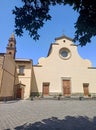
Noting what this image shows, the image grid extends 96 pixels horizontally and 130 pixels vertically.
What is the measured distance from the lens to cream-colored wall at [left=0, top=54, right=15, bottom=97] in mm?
21047

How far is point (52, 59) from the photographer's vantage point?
29391mm

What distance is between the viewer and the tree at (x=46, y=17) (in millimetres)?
5957

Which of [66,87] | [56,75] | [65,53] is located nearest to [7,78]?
[56,75]

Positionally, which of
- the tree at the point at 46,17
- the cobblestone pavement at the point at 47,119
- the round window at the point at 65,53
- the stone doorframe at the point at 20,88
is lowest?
the cobblestone pavement at the point at 47,119

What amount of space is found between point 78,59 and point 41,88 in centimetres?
896

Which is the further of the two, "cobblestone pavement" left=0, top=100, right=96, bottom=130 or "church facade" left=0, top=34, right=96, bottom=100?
"church facade" left=0, top=34, right=96, bottom=100

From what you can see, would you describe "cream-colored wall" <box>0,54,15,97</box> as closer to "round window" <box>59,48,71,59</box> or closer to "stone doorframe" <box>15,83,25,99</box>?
"stone doorframe" <box>15,83,25,99</box>

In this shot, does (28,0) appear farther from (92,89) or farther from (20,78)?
(92,89)

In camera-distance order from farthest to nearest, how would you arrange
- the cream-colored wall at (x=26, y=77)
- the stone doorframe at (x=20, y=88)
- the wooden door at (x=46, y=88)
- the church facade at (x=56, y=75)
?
the wooden door at (x=46, y=88) → the church facade at (x=56, y=75) → the stone doorframe at (x=20, y=88) → the cream-colored wall at (x=26, y=77)

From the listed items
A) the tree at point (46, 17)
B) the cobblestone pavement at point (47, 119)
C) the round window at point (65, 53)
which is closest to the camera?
the tree at point (46, 17)

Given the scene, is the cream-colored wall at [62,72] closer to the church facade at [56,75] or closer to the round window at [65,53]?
the church facade at [56,75]

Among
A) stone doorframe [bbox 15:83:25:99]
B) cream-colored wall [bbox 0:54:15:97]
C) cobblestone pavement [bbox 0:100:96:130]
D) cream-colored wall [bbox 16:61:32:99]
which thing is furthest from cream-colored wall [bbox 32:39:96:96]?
cobblestone pavement [bbox 0:100:96:130]

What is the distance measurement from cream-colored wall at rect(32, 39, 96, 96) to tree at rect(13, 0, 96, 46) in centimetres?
2192

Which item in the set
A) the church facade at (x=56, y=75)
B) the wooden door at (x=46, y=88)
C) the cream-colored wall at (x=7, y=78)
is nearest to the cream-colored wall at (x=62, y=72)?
the church facade at (x=56, y=75)
